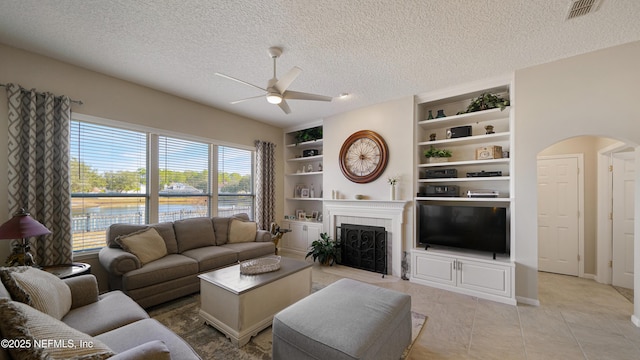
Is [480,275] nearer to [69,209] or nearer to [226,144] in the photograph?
[226,144]

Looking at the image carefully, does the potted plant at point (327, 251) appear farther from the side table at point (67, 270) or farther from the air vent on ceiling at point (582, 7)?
the air vent on ceiling at point (582, 7)

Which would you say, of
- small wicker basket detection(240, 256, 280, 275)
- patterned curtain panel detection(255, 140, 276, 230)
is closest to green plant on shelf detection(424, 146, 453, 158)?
small wicker basket detection(240, 256, 280, 275)

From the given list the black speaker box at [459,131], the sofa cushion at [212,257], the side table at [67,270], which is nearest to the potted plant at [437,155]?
the black speaker box at [459,131]

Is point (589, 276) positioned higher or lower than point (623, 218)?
lower

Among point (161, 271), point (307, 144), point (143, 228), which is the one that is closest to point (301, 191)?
point (307, 144)

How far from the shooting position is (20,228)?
7.04 feet

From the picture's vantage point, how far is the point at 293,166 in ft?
19.2

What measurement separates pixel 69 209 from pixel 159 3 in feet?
8.37

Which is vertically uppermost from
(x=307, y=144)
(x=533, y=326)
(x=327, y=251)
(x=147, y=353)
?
(x=307, y=144)

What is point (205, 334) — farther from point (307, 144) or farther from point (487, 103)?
point (487, 103)

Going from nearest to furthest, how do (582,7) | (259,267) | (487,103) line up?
(582,7)
(259,267)
(487,103)

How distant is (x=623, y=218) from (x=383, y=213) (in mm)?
3196

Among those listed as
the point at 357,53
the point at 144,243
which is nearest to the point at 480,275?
the point at 357,53

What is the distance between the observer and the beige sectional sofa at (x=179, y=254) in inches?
104
